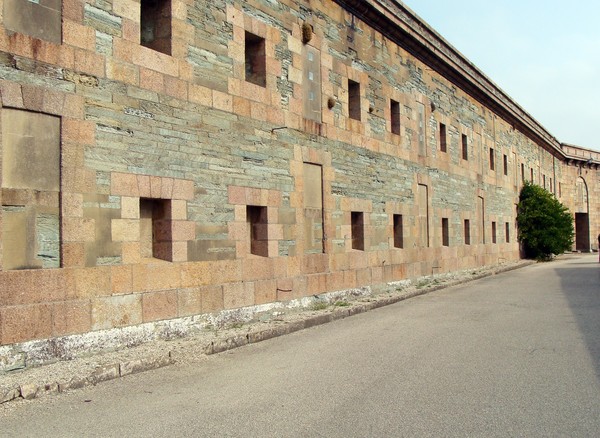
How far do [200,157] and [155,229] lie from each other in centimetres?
129

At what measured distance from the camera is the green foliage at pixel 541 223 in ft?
91.9

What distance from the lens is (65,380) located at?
5582 millimetres

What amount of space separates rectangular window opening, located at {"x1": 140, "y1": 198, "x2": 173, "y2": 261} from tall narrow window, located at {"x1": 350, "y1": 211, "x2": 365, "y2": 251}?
5875 millimetres

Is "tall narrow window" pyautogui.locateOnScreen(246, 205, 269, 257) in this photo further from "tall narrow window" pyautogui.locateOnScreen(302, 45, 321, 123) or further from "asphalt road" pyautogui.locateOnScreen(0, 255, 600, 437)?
"tall narrow window" pyautogui.locateOnScreen(302, 45, 321, 123)

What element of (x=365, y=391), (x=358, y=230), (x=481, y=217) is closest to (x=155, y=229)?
(x=365, y=391)

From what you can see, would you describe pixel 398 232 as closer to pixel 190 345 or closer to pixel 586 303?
pixel 586 303

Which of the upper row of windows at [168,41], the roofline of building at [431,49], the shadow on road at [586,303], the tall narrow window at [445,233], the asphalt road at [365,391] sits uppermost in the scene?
the roofline of building at [431,49]

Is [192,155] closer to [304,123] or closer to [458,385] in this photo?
[304,123]

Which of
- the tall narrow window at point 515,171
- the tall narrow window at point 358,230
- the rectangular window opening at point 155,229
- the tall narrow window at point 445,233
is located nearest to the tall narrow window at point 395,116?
the tall narrow window at point 358,230

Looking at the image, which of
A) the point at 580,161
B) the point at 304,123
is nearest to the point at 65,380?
the point at 304,123

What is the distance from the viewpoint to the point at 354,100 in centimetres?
1346

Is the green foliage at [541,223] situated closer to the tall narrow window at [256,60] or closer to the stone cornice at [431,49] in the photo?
the stone cornice at [431,49]

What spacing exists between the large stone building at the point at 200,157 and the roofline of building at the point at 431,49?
0.33ft

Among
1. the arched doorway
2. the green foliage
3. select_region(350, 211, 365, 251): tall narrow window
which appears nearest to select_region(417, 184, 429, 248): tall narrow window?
select_region(350, 211, 365, 251): tall narrow window
